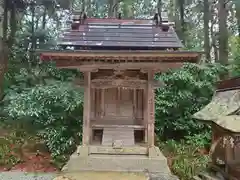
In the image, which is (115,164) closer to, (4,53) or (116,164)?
(116,164)

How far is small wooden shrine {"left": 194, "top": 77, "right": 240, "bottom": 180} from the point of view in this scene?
558cm

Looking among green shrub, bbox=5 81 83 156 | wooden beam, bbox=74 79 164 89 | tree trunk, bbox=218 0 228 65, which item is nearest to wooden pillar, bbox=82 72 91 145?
wooden beam, bbox=74 79 164 89

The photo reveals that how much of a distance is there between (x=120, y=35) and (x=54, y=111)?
4490 mm

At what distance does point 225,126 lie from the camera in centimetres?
524

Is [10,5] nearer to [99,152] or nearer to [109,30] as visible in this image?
[109,30]

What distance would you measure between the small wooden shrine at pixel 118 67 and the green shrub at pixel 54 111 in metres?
2.16

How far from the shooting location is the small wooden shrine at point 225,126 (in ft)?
18.3

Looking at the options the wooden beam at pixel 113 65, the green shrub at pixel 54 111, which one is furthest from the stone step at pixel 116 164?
the green shrub at pixel 54 111

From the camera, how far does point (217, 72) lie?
1109cm

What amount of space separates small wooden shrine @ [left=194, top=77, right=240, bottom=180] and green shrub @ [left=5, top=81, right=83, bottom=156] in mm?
Answer: 4437

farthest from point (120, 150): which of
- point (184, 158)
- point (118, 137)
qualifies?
point (184, 158)

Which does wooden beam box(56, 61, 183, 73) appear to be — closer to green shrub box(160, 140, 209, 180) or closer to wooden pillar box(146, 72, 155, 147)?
wooden pillar box(146, 72, 155, 147)

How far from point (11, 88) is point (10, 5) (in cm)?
428

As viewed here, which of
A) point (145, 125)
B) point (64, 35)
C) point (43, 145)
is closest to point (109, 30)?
point (64, 35)
